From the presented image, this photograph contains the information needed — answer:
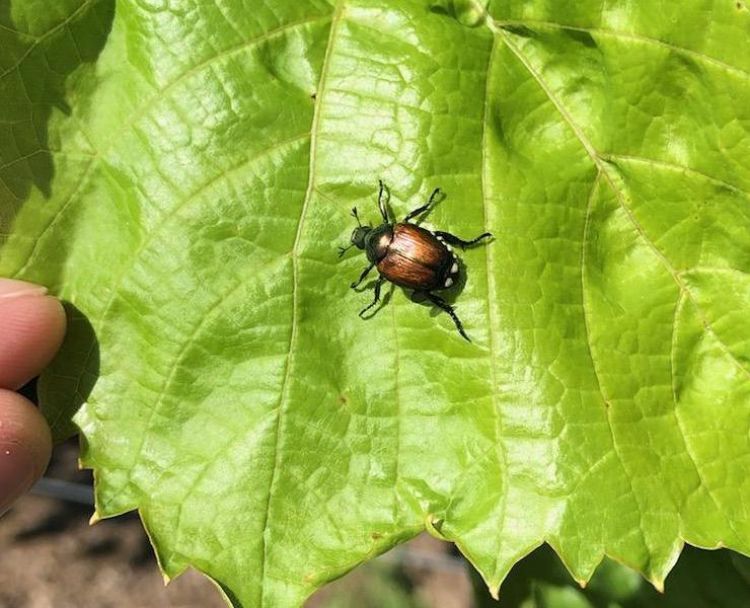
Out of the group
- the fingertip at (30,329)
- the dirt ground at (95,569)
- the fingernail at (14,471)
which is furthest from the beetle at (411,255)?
the dirt ground at (95,569)

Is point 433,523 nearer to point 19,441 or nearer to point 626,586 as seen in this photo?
point 626,586

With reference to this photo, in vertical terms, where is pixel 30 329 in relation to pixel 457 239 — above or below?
above

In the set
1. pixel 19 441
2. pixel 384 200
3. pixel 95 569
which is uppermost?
pixel 384 200

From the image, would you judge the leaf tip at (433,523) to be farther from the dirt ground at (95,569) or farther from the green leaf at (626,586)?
the dirt ground at (95,569)

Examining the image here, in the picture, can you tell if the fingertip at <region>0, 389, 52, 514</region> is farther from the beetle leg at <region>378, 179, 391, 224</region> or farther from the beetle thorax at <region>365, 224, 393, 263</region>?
the beetle leg at <region>378, 179, 391, 224</region>

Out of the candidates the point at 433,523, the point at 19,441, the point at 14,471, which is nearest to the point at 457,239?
the point at 433,523

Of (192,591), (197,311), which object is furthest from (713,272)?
(192,591)

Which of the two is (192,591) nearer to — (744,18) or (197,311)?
(197,311)

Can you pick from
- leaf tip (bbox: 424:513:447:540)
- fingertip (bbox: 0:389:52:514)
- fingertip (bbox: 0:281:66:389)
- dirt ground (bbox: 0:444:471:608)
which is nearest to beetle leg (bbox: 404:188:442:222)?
leaf tip (bbox: 424:513:447:540)
